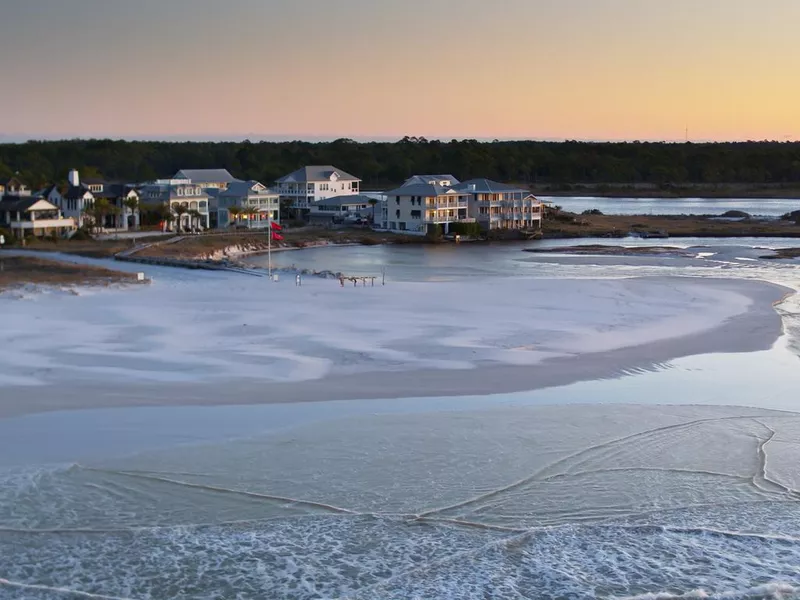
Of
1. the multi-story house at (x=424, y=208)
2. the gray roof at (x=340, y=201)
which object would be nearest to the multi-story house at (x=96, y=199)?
the gray roof at (x=340, y=201)

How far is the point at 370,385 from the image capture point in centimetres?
1585

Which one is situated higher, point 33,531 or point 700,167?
point 700,167

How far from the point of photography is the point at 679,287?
30062 mm

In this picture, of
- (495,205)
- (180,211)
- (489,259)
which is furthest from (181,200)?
(495,205)

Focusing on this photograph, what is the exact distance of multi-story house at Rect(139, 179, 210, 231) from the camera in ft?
155

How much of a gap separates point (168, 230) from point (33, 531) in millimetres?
37735

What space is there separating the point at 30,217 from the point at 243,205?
14183 millimetres

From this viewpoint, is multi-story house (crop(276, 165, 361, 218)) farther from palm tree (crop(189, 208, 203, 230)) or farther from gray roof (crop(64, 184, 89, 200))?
gray roof (crop(64, 184, 89, 200))

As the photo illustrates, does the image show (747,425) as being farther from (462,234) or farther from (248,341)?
(462,234)

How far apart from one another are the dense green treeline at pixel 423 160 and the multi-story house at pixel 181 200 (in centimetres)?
3172

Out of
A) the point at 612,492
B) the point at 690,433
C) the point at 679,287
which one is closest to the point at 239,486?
the point at 612,492

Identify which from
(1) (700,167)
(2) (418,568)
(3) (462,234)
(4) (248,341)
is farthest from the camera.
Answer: (1) (700,167)

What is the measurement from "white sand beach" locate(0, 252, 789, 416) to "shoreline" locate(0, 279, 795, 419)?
4 centimetres

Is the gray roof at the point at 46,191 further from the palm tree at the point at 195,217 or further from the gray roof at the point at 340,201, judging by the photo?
the gray roof at the point at 340,201
